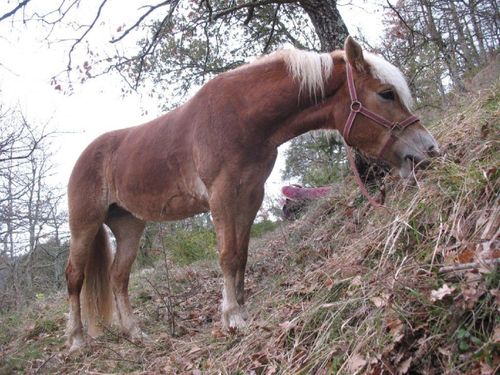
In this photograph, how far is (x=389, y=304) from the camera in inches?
78.6

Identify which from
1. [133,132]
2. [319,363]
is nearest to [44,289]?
[133,132]

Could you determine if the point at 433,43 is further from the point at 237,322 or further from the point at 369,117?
the point at 237,322

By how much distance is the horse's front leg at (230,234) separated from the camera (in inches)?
140

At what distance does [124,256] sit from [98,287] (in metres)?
0.45

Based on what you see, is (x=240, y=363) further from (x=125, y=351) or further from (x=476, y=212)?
(x=125, y=351)

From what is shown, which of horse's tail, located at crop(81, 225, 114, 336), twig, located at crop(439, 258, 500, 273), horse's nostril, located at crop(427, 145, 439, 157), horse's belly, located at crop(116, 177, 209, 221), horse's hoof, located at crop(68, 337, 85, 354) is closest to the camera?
twig, located at crop(439, 258, 500, 273)

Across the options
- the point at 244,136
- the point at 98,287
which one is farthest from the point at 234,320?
the point at 98,287

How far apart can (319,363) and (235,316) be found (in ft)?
4.79

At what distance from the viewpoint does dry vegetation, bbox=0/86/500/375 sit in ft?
5.68

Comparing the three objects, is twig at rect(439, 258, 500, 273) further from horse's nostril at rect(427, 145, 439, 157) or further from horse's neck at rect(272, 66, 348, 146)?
horse's neck at rect(272, 66, 348, 146)

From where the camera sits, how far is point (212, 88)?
415 cm

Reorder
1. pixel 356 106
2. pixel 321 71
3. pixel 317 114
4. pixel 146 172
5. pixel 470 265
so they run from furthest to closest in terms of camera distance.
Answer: pixel 146 172
pixel 317 114
pixel 321 71
pixel 356 106
pixel 470 265

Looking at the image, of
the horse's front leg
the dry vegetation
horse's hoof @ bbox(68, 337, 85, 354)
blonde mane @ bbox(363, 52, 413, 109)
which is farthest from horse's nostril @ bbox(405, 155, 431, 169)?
horse's hoof @ bbox(68, 337, 85, 354)

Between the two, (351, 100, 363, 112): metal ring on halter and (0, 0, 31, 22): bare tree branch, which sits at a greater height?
(0, 0, 31, 22): bare tree branch
